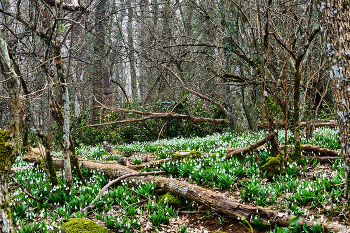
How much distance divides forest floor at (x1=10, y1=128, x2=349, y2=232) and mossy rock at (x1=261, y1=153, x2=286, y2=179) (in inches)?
5.4

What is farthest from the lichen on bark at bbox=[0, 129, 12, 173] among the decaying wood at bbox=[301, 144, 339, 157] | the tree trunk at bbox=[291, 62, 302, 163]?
the decaying wood at bbox=[301, 144, 339, 157]

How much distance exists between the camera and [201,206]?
4922 millimetres

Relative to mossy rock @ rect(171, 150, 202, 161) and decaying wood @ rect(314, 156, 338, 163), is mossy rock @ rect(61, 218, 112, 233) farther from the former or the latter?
decaying wood @ rect(314, 156, 338, 163)

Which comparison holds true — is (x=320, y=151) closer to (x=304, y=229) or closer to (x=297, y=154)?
(x=297, y=154)

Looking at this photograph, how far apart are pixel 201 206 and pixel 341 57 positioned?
3426mm

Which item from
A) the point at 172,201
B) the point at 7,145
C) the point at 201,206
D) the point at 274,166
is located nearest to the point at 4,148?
the point at 7,145

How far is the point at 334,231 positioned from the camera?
338cm

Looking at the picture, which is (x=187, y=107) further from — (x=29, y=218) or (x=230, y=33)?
(x=29, y=218)

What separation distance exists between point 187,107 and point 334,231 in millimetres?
9797

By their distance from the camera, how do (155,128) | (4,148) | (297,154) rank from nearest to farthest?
(4,148) < (297,154) < (155,128)

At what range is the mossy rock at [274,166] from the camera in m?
5.60

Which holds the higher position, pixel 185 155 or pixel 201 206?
pixel 185 155

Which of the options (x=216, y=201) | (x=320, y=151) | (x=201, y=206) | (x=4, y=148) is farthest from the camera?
(x=320, y=151)

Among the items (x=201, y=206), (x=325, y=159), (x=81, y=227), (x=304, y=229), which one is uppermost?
(x=325, y=159)
